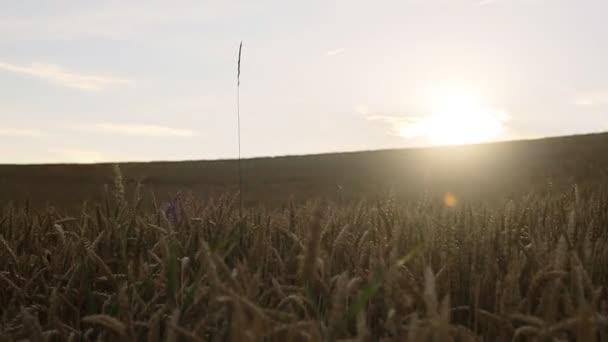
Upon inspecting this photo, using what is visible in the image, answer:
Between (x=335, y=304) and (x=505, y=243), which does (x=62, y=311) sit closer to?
(x=335, y=304)

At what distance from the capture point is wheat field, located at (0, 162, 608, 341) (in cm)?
132

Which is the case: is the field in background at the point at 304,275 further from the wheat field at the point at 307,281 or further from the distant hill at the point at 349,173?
the distant hill at the point at 349,173

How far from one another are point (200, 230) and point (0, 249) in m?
0.80

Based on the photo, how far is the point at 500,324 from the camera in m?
1.61

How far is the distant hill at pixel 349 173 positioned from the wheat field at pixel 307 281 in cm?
1031

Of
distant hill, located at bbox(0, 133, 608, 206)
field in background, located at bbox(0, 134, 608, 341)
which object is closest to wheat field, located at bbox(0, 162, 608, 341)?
field in background, located at bbox(0, 134, 608, 341)

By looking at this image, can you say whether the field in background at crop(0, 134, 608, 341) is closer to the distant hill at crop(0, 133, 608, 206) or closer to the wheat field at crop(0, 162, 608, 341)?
the wheat field at crop(0, 162, 608, 341)

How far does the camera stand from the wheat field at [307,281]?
1.32 meters

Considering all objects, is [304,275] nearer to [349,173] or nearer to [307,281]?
[307,281]

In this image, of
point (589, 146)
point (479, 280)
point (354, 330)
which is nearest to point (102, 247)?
point (354, 330)

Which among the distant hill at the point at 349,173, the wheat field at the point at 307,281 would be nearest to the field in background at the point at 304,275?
the wheat field at the point at 307,281

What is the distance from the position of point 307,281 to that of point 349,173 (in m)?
22.8

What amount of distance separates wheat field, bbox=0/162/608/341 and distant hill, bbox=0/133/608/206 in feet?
33.8

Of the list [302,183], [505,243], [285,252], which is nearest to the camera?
[505,243]
